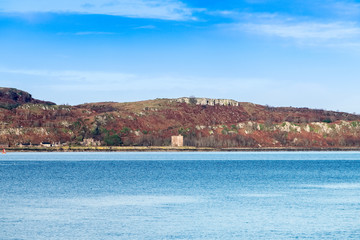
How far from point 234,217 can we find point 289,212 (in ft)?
11.7

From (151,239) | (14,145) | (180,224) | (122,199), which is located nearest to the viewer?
(151,239)

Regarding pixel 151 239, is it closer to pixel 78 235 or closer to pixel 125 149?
pixel 78 235

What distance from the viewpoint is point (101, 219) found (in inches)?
1162

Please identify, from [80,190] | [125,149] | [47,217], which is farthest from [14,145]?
[47,217]

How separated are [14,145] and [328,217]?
17700cm

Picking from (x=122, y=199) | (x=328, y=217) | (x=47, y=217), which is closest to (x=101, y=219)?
(x=47, y=217)

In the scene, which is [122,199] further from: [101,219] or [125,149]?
[125,149]

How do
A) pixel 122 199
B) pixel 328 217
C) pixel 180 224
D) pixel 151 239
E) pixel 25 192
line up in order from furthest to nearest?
pixel 25 192 < pixel 122 199 < pixel 328 217 < pixel 180 224 < pixel 151 239

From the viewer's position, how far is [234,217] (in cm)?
3023

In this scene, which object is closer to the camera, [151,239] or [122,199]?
[151,239]

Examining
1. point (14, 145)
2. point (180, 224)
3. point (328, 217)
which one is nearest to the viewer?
point (180, 224)

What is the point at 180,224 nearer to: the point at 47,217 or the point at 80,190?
the point at 47,217

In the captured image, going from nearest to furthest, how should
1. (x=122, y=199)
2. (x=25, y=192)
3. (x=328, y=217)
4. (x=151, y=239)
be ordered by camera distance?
(x=151, y=239) < (x=328, y=217) < (x=122, y=199) < (x=25, y=192)

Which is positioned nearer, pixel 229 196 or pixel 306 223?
pixel 306 223
